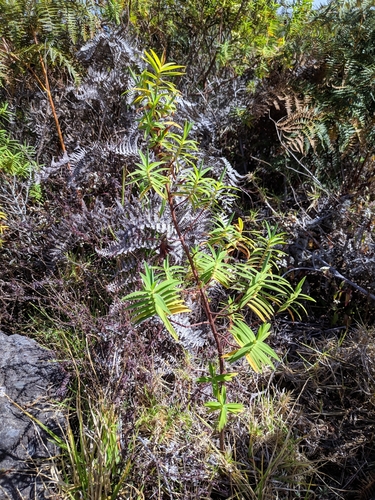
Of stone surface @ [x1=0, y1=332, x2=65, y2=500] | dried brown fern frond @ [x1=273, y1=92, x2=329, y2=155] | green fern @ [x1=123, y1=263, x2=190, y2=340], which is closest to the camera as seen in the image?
green fern @ [x1=123, y1=263, x2=190, y2=340]

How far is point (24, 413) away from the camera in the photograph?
2.05 meters

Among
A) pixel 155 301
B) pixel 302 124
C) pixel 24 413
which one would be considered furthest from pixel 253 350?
pixel 302 124

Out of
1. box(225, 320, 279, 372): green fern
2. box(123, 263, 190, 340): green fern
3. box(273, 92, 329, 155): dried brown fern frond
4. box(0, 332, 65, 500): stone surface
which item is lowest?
box(0, 332, 65, 500): stone surface

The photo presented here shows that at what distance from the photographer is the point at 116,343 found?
7.13 ft

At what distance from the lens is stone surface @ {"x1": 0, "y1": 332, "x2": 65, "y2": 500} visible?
187cm

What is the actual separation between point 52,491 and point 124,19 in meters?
3.03

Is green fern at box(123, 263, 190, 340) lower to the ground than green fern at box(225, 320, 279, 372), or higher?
higher

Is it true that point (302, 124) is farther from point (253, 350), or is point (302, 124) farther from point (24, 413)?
point (24, 413)

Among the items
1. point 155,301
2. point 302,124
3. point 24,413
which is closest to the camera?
point 155,301

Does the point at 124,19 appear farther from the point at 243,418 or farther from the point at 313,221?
the point at 243,418

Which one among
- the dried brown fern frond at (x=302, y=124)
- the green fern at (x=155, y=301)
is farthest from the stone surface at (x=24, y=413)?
the dried brown fern frond at (x=302, y=124)

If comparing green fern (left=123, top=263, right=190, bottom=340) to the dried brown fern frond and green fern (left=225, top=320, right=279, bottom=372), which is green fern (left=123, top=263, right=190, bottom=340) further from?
the dried brown fern frond

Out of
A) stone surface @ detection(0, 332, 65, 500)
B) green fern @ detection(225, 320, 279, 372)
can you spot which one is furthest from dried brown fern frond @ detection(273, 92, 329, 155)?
stone surface @ detection(0, 332, 65, 500)

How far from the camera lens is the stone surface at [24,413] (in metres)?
1.87
